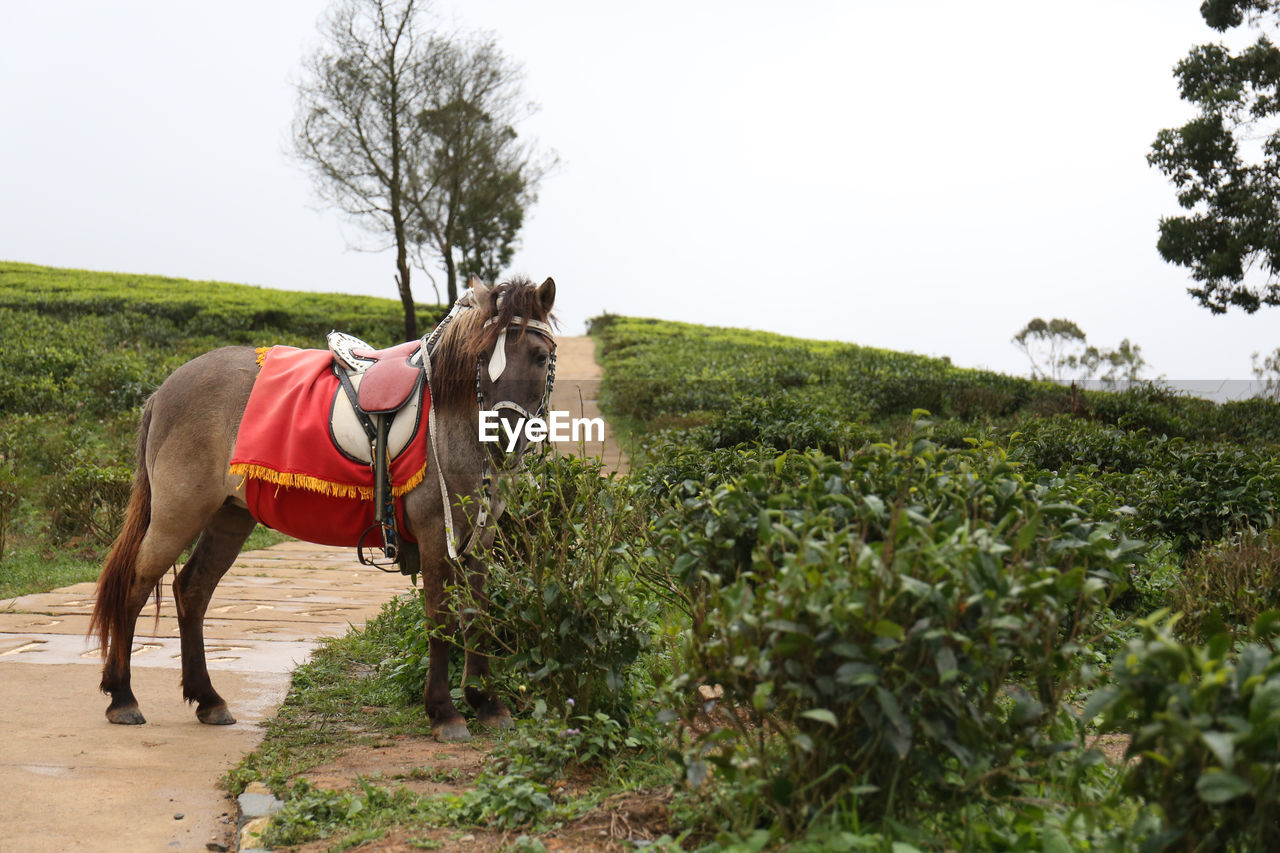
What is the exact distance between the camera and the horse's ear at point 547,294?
4.12 metres

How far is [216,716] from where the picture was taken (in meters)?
4.36

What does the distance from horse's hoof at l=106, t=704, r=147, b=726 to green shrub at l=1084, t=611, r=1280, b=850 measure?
13.1 ft

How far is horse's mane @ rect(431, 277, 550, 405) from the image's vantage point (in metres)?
4.05

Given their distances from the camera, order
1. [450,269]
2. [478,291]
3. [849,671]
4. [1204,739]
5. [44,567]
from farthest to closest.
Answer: [450,269], [44,567], [478,291], [849,671], [1204,739]

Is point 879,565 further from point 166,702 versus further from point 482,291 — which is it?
point 166,702

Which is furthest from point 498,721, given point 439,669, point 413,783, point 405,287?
point 405,287

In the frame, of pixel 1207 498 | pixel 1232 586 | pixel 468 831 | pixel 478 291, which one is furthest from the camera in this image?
pixel 1207 498

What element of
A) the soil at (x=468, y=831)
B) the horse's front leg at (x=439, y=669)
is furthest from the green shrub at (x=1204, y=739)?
the horse's front leg at (x=439, y=669)

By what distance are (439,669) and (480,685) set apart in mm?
188

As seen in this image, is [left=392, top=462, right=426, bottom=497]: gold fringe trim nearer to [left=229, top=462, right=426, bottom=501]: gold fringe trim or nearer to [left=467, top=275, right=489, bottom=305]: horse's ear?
[left=229, top=462, right=426, bottom=501]: gold fringe trim

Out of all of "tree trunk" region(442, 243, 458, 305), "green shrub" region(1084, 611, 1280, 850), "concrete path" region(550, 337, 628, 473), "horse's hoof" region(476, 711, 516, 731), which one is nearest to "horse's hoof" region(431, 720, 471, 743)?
"horse's hoof" region(476, 711, 516, 731)

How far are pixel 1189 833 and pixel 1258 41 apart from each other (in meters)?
16.3

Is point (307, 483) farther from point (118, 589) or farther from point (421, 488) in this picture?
point (118, 589)

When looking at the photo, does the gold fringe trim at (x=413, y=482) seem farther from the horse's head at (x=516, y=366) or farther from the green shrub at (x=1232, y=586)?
the green shrub at (x=1232, y=586)
